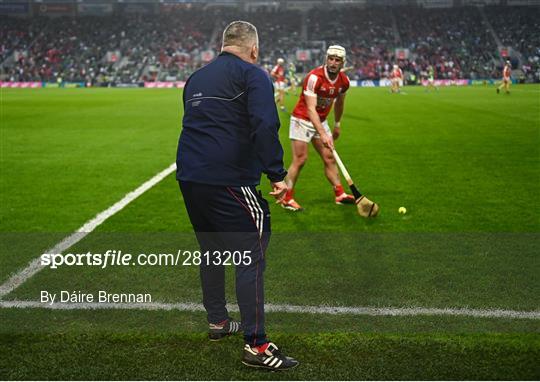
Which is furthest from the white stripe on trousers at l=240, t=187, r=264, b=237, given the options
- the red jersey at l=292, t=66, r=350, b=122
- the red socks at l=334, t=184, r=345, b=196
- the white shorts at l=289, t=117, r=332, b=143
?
the red socks at l=334, t=184, r=345, b=196

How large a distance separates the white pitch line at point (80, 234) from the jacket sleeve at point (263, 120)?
283 centimetres

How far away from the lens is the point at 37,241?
699cm

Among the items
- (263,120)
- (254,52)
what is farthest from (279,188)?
(254,52)

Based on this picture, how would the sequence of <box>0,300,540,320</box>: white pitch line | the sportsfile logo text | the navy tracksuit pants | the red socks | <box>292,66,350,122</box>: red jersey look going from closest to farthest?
1. the navy tracksuit pants
2. <box>0,300,540,320</box>: white pitch line
3. the sportsfile logo text
4. <box>292,66,350,122</box>: red jersey
5. the red socks

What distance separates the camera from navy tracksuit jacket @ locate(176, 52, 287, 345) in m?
3.96

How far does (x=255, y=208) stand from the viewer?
4.09 metres

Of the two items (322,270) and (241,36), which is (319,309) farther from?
(241,36)

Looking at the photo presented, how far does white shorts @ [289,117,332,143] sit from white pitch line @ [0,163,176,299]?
8.54ft

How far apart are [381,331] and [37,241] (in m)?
4.27

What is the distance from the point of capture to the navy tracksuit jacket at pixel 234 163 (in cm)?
396

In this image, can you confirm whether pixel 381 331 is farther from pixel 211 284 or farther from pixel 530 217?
pixel 530 217

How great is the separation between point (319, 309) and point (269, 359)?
3.63ft

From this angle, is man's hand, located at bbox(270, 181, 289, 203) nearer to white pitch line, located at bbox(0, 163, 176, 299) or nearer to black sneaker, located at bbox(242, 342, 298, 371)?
black sneaker, located at bbox(242, 342, 298, 371)

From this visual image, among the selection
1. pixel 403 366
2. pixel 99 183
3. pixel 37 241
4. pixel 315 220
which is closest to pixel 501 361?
pixel 403 366
